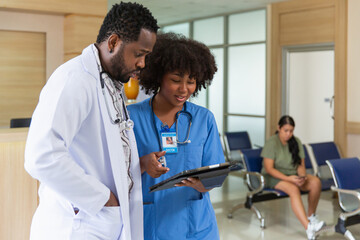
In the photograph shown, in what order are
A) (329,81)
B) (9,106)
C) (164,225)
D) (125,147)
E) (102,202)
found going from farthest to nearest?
(329,81), (9,106), (164,225), (125,147), (102,202)

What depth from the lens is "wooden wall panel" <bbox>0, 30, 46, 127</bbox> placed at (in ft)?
20.6

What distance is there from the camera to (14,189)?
2.95m

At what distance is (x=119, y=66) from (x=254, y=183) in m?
4.03

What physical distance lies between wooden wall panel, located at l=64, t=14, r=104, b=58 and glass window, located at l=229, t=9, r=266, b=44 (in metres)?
3.16

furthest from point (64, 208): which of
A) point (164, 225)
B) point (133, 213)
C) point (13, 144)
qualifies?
point (13, 144)

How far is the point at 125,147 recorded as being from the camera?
5.20 ft

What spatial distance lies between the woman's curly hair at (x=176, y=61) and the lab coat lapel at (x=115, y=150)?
0.40 metres

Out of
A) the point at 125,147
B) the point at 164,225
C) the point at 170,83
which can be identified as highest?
the point at 170,83

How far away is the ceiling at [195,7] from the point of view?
779 cm

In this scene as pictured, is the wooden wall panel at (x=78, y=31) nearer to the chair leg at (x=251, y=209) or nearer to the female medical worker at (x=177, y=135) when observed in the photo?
the chair leg at (x=251, y=209)

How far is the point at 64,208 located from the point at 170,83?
0.64 m

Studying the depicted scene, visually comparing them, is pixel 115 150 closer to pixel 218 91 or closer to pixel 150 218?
pixel 150 218

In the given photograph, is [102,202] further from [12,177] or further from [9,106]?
[9,106]

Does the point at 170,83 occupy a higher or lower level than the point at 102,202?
higher
